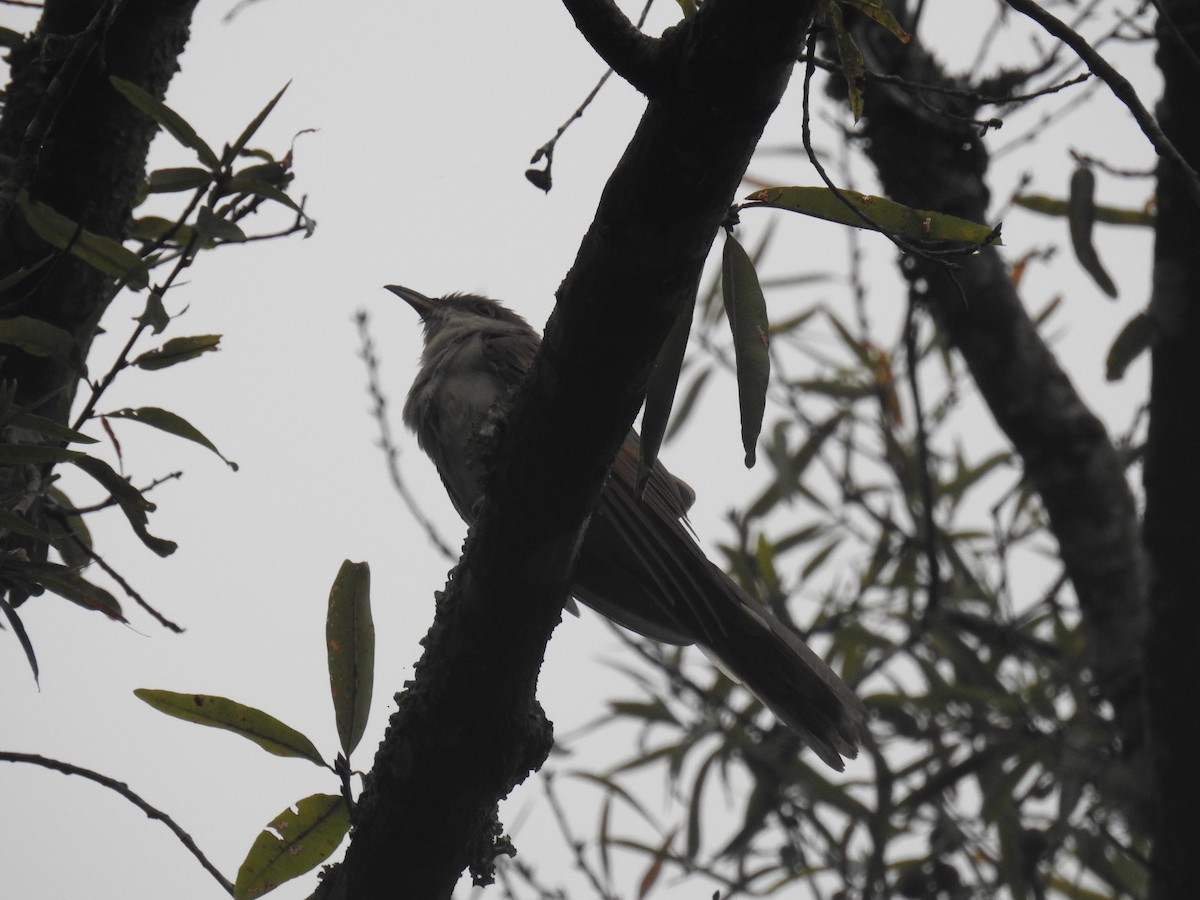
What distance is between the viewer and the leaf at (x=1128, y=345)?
158 inches

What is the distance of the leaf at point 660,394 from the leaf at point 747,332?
114mm

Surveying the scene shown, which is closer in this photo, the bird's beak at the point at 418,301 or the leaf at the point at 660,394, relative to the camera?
the leaf at the point at 660,394

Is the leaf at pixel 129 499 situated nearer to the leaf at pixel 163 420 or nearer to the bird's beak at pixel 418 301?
the leaf at pixel 163 420

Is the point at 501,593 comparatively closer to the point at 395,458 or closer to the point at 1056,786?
the point at 395,458

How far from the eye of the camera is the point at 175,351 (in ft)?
8.70

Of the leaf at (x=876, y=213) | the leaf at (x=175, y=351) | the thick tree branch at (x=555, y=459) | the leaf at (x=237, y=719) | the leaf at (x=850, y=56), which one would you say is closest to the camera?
the thick tree branch at (x=555, y=459)

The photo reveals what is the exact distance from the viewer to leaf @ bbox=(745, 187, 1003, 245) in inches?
85.5

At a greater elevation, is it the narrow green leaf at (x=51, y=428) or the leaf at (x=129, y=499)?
the leaf at (x=129, y=499)

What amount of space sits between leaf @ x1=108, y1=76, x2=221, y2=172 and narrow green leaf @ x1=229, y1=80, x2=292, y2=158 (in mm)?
57

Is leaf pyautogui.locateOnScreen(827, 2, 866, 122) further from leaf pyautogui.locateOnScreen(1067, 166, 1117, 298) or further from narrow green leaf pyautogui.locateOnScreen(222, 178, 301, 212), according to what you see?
leaf pyautogui.locateOnScreen(1067, 166, 1117, 298)

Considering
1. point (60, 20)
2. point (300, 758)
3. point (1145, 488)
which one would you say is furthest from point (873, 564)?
point (60, 20)

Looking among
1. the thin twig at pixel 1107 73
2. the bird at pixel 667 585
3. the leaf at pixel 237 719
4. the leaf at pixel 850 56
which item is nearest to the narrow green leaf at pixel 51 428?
the leaf at pixel 237 719

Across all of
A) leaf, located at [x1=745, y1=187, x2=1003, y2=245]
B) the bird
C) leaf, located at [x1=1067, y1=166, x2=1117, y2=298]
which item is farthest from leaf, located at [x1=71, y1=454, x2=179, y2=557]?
leaf, located at [x1=1067, y1=166, x2=1117, y2=298]

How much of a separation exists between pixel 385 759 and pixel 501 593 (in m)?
0.43
